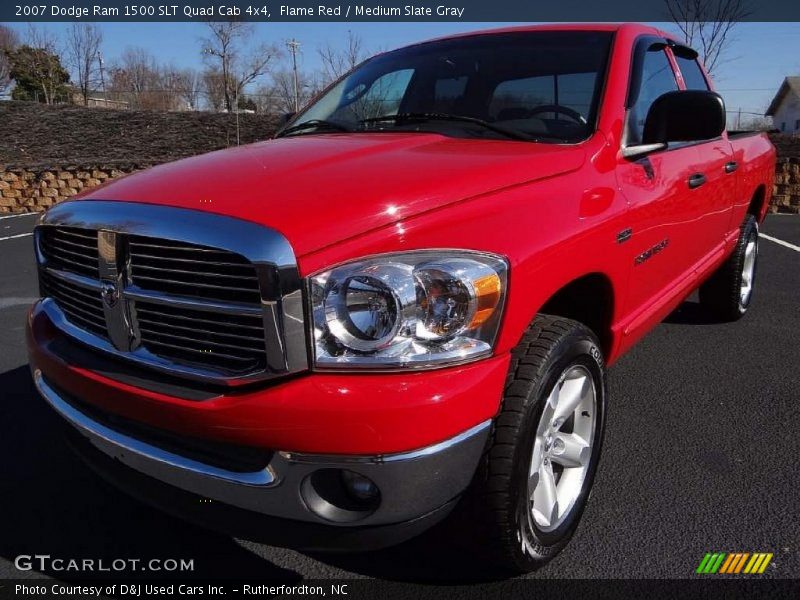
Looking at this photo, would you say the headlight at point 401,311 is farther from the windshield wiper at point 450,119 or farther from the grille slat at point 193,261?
the windshield wiper at point 450,119

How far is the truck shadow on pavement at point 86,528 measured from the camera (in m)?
2.17

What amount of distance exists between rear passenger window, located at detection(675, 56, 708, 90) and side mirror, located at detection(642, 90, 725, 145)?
3.65 ft

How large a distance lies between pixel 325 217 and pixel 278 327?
1.03 ft

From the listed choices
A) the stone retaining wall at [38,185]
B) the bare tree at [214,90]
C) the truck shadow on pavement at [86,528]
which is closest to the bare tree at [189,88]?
the bare tree at [214,90]

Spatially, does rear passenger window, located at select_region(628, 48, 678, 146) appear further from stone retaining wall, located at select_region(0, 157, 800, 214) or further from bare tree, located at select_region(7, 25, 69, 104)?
bare tree, located at select_region(7, 25, 69, 104)

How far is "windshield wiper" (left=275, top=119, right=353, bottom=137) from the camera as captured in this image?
2906 mm

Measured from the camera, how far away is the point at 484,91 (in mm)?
2834

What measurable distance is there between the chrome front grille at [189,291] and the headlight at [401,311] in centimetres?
8

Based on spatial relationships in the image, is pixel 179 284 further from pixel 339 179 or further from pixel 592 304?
Answer: pixel 592 304

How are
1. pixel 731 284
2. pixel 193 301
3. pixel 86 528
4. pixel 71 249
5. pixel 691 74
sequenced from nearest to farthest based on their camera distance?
pixel 193 301
pixel 71 249
pixel 86 528
pixel 691 74
pixel 731 284

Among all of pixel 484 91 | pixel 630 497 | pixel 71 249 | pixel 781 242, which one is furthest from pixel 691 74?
pixel 781 242

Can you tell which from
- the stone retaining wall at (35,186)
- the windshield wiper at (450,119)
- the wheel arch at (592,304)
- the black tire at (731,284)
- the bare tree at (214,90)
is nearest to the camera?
the wheel arch at (592,304)

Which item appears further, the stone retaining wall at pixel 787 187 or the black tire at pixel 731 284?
the stone retaining wall at pixel 787 187

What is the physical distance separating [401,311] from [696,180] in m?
2.11
